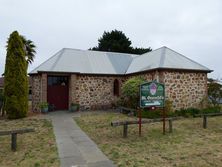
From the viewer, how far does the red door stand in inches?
777

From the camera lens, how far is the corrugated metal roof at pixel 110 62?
17500 mm

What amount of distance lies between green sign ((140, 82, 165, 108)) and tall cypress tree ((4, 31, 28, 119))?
921 centimetres

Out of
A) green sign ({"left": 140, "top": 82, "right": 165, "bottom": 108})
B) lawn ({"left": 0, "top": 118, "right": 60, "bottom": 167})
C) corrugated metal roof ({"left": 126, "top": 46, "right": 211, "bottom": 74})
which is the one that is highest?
corrugated metal roof ({"left": 126, "top": 46, "right": 211, "bottom": 74})

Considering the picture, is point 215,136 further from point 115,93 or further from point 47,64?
point 47,64

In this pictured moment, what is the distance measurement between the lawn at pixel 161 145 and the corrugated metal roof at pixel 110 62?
6.84 m

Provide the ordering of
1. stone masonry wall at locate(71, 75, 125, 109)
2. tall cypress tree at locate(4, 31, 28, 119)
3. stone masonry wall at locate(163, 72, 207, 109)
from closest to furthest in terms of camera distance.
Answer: tall cypress tree at locate(4, 31, 28, 119) < stone masonry wall at locate(163, 72, 207, 109) < stone masonry wall at locate(71, 75, 125, 109)

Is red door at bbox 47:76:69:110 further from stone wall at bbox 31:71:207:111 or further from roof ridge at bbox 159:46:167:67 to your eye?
roof ridge at bbox 159:46:167:67

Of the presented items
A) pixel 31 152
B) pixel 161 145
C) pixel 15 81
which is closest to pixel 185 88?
pixel 161 145

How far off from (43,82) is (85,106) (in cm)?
410

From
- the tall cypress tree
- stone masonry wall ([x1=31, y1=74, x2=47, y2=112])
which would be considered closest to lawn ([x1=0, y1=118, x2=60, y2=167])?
the tall cypress tree

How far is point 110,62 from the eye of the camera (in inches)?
885

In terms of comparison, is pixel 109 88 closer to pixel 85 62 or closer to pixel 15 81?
pixel 85 62

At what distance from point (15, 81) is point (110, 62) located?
9589 mm

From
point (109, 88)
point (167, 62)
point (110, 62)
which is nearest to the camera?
point (167, 62)
